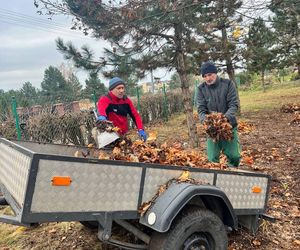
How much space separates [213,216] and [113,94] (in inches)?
106

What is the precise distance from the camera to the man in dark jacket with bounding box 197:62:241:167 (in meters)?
4.95

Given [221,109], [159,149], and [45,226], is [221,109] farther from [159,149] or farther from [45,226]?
[45,226]

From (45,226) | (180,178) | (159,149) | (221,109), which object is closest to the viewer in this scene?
(180,178)

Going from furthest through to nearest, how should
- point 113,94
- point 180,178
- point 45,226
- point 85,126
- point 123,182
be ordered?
1. point 85,126
2. point 113,94
3. point 45,226
4. point 180,178
5. point 123,182

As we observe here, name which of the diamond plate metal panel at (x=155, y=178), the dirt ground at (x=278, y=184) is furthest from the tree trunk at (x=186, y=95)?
the diamond plate metal panel at (x=155, y=178)

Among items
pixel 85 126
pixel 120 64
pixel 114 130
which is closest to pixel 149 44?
pixel 120 64

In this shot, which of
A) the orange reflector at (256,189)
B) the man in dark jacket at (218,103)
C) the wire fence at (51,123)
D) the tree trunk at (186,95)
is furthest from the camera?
the tree trunk at (186,95)

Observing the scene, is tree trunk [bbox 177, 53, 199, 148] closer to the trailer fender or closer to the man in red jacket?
the man in red jacket

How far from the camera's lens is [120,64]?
9812 mm

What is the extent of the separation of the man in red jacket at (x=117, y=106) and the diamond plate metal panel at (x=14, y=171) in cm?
178

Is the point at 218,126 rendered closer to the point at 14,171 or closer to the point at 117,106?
the point at 117,106

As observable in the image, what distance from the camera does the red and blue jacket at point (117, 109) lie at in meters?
5.38

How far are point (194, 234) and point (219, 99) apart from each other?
229cm

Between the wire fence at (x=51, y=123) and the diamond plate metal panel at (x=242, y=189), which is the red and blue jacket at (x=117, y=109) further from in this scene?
the wire fence at (x=51, y=123)
